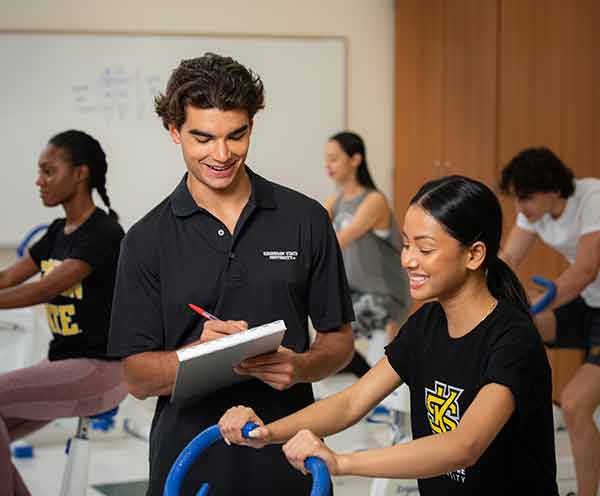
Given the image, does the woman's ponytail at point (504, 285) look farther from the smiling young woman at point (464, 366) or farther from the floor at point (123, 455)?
the floor at point (123, 455)

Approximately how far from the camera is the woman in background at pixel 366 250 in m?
4.34

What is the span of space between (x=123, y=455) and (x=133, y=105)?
90.2 inches

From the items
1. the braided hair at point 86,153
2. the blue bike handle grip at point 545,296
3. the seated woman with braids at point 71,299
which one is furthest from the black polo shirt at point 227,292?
the blue bike handle grip at point 545,296

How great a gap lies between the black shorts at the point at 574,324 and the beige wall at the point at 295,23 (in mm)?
2855

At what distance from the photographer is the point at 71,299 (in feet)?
9.45

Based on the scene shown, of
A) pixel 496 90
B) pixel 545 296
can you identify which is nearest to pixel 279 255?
pixel 545 296

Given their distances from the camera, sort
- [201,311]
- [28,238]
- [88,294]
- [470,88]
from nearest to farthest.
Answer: [201,311]
[88,294]
[28,238]
[470,88]

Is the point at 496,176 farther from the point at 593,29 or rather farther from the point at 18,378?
the point at 18,378

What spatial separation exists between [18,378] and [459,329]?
1.56 metres

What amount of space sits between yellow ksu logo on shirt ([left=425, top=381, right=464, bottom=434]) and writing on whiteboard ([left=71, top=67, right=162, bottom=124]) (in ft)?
13.6

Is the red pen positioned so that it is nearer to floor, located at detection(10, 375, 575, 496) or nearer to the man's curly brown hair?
the man's curly brown hair

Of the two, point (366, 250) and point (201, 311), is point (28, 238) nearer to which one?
point (366, 250)

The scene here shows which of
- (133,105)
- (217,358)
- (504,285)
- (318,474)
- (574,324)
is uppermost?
(133,105)

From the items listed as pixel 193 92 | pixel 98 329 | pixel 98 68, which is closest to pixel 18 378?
pixel 98 329
